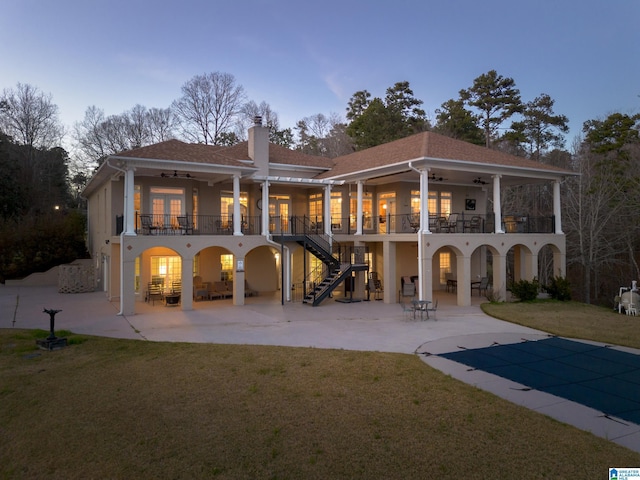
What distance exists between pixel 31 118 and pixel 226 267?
33325 millimetres

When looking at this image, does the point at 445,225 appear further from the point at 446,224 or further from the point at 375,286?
the point at 375,286

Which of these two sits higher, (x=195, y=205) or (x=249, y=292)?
(x=195, y=205)

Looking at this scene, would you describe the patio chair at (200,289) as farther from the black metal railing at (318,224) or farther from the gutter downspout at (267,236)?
the gutter downspout at (267,236)

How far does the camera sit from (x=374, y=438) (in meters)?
5.93

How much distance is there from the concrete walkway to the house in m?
1.27

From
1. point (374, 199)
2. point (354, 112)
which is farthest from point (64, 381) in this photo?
point (354, 112)

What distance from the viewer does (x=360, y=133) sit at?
41375 mm

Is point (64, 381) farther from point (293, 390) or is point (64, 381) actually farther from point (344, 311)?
point (344, 311)

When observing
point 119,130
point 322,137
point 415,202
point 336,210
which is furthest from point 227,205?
point 322,137

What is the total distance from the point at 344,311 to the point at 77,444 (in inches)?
490

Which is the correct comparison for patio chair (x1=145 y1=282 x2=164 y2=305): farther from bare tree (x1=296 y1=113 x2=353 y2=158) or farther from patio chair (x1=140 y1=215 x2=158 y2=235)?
bare tree (x1=296 y1=113 x2=353 y2=158)

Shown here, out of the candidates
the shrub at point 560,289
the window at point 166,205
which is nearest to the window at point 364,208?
the window at point 166,205

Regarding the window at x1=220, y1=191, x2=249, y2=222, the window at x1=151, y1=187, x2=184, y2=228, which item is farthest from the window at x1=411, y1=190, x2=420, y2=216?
→ the window at x1=151, y1=187, x2=184, y2=228

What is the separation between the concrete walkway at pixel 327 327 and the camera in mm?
8344
